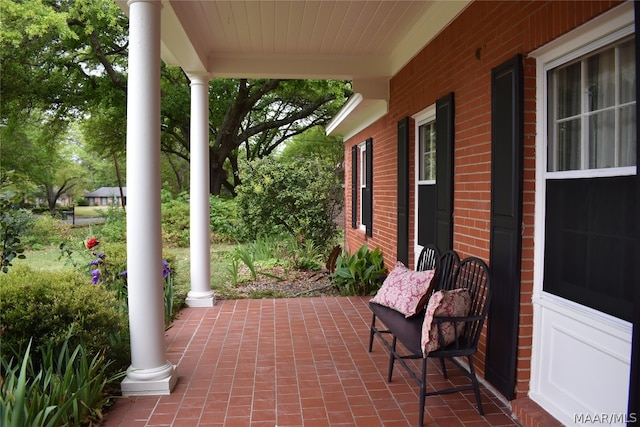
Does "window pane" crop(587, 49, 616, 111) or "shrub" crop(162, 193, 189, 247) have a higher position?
"window pane" crop(587, 49, 616, 111)

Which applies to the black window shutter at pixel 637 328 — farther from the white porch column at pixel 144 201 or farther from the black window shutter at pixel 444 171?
the white porch column at pixel 144 201

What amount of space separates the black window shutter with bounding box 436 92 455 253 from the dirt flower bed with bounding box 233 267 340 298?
2868mm

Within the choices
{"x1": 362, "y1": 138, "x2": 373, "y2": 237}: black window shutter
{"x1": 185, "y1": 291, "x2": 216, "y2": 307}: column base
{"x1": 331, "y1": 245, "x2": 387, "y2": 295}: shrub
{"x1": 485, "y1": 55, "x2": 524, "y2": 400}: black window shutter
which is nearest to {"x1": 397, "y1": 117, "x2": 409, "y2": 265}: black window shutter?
{"x1": 331, "y1": 245, "x2": 387, "y2": 295}: shrub

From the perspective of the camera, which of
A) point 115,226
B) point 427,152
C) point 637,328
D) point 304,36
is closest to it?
point 637,328

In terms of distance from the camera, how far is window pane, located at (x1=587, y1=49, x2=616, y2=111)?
244 centimetres

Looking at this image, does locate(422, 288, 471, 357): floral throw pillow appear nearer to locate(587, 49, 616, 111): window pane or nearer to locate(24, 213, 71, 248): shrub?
locate(587, 49, 616, 111): window pane

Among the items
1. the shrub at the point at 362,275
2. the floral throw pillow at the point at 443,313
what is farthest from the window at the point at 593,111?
the shrub at the point at 362,275

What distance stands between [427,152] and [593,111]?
2966 millimetres

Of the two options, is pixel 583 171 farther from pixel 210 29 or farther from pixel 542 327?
pixel 210 29

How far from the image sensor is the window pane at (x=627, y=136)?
227 centimetres

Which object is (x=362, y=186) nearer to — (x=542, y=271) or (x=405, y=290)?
(x=405, y=290)

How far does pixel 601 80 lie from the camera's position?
252cm

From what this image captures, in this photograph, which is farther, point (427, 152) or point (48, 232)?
point (48, 232)

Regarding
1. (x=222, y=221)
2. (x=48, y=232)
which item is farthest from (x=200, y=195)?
(x=48, y=232)
